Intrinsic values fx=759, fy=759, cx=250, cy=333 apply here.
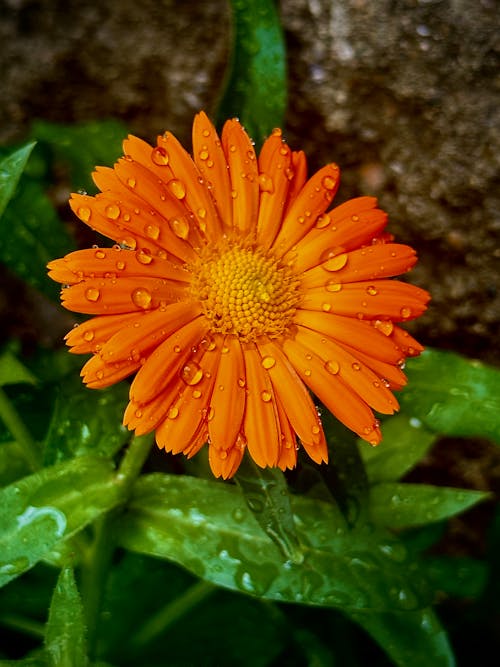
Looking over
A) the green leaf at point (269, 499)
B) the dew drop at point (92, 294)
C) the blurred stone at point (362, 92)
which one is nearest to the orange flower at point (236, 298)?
the dew drop at point (92, 294)

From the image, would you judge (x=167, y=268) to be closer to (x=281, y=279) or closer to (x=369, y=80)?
(x=281, y=279)

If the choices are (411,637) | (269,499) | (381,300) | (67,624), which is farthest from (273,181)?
(411,637)

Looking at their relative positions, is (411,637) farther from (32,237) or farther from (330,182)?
(32,237)

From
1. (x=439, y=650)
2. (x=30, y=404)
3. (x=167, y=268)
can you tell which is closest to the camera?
(x=167, y=268)

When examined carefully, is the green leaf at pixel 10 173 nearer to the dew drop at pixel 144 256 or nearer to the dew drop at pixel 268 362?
the dew drop at pixel 144 256

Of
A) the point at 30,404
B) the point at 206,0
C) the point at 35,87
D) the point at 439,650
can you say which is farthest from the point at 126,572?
the point at 206,0

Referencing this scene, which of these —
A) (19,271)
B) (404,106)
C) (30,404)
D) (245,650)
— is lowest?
(245,650)

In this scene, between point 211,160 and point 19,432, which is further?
point 19,432
